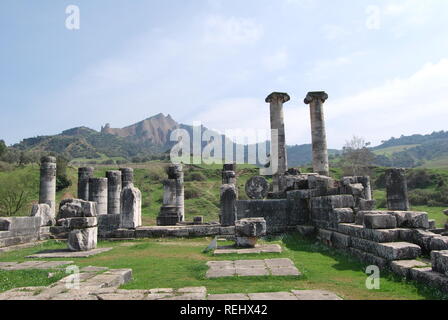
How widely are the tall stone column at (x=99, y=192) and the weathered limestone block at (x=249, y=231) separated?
1424 cm

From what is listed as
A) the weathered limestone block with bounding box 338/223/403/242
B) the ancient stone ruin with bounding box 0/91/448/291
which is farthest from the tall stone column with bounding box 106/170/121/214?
the weathered limestone block with bounding box 338/223/403/242

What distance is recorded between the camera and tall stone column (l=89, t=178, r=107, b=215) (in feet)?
73.2

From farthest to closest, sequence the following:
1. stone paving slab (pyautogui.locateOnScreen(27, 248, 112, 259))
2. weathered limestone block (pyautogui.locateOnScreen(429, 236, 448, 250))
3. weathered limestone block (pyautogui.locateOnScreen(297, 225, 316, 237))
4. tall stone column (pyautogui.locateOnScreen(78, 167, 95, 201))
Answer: tall stone column (pyautogui.locateOnScreen(78, 167, 95, 201)), weathered limestone block (pyautogui.locateOnScreen(297, 225, 316, 237)), stone paving slab (pyautogui.locateOnScreen(27, 248, 112, 259)), weathered limestone block (pyautogui.locateOnScreen(429, 236, 448, 250))

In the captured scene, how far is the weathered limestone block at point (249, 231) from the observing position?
10516 mm

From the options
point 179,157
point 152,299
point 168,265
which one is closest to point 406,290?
point 152,299

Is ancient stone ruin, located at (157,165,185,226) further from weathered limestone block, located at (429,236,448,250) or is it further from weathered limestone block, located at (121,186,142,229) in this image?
Result: weathered limestone block, located at (429,236,448,250)

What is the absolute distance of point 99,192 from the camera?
22.4m

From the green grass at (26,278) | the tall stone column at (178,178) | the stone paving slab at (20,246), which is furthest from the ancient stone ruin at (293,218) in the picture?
the green grass at (26,278)

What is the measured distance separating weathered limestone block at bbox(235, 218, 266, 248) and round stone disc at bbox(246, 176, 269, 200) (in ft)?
15.5

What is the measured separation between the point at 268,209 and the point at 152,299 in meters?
9.22

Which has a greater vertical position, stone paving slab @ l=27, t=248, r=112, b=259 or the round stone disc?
the round stone disc

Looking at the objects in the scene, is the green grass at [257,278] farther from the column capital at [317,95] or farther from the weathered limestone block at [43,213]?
the column capital at [317,95]

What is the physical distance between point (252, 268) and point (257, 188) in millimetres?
7676

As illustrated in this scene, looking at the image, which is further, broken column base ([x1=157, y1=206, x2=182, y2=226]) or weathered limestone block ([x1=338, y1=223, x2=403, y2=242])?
broken column base ([x1=157, y1=206, x2=182, y2=226])
